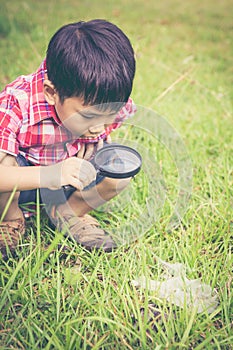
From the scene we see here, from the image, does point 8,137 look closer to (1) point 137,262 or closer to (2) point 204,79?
(1) point 137,262

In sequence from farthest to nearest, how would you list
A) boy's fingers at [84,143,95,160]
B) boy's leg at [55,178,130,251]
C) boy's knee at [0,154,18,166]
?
boy's fingers at [84,143,95,160], boy's leg at [55,178,130,251], boy's knee at [0,154,18,166]

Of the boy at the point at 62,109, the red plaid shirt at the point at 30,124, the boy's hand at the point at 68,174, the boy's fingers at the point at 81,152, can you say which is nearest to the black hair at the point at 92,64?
the boy at the point at 62,109

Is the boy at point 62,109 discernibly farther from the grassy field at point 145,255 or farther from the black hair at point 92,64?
the grassy field at point 145,255

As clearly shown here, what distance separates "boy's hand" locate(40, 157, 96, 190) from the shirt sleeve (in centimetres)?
14

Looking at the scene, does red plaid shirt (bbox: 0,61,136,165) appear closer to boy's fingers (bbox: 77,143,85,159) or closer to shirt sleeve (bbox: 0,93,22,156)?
shirt sleeve (bbox: 0,93,22,156)

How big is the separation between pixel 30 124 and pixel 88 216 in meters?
0.52

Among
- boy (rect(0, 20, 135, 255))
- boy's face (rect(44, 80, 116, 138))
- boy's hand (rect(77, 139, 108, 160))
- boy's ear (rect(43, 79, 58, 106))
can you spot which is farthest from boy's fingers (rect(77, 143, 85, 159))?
boy's ear (rect(43, 79, 58, 106))

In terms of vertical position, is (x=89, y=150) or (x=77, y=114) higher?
(x=77, y=114)

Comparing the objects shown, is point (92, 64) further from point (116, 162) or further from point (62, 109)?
point (116, 162)

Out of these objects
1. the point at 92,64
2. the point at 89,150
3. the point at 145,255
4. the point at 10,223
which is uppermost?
the point at 92,64

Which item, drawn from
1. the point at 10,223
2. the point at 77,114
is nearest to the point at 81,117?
the point at 77,114

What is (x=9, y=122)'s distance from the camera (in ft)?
5.23

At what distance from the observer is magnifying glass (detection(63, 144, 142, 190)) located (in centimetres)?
168

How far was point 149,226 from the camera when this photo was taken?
1935mm
